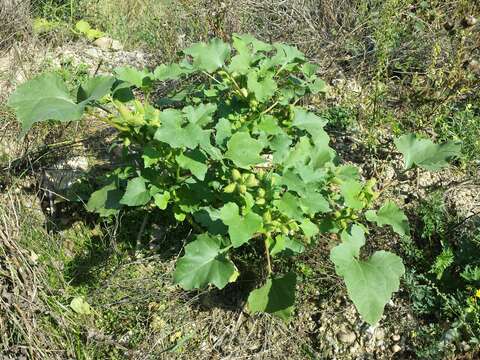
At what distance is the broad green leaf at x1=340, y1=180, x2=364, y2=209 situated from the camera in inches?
75.4

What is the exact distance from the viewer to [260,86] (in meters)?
2.04

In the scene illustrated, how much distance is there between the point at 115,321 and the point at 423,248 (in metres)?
1.54

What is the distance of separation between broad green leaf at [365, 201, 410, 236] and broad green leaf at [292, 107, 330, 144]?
15.3 inches

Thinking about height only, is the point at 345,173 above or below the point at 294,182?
below

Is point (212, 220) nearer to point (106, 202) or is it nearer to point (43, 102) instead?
point (106, 202)

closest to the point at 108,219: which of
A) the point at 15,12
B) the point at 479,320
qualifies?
the point at 479,320

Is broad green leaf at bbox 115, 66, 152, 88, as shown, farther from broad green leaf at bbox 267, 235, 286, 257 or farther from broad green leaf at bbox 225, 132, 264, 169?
broad green leaf at bbox 267, 235, 286, 257

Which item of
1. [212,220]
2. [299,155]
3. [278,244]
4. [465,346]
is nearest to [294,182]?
[299,155]

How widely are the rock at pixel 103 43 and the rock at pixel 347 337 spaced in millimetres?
2946

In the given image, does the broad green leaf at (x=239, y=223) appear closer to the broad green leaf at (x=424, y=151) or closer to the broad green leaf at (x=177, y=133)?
the broad green leaf at (x=177, y=133)

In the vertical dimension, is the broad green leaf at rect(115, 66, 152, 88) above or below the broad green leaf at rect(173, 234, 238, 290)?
above

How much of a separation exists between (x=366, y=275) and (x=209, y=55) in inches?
43.5

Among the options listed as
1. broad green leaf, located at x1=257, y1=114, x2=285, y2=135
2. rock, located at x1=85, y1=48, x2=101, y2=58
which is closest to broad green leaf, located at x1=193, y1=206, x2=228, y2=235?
broad green leaf, located at x1=257, y1=114, x2=285, y2=135

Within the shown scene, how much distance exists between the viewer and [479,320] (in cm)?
214
